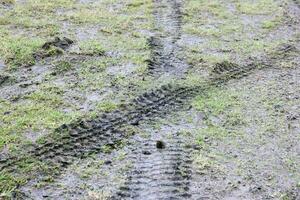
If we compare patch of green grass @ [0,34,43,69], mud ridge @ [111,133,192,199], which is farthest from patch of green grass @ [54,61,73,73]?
mud ridge @ [111,133,192,199]

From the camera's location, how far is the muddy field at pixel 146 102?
18.5 feet

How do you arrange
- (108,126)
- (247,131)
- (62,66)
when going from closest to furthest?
(108,126), (247,131), (62,66)

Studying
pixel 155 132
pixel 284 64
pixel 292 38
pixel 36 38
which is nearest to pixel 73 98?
pixel 155 132

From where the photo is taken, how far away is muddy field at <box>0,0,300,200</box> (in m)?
5.64

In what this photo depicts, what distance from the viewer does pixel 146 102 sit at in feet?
23.2

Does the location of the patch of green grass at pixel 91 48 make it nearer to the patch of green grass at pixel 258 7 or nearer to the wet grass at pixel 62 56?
the wet grass at pixel 62 56

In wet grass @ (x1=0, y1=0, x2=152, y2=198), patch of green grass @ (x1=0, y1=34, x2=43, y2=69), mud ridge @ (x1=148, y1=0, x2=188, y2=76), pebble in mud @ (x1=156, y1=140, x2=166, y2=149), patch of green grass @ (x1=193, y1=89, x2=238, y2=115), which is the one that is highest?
patch of green grass @ (x1=0, y1=34, x2=43, y2=69)

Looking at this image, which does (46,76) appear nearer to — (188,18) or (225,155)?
(225,155)

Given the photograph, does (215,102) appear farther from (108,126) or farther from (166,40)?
(166,40)

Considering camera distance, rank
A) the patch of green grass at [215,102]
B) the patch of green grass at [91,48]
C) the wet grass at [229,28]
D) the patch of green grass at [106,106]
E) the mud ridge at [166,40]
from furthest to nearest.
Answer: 1. the wet grass at [229,28]
2. the patch of green grass at [91,48]
3. the mud ridge at [166,40]
4. the patch of green grass at [215,102]
5. the patch of green grass at [106,106]

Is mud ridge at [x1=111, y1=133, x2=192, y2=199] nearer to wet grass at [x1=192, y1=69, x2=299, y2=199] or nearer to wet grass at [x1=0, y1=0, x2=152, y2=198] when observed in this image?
wet grass at [x1=192, y1=69, x2=299, y2=199]

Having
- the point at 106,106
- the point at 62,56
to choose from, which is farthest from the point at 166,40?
the point at 106,106

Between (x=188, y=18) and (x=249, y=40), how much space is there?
1331 mm

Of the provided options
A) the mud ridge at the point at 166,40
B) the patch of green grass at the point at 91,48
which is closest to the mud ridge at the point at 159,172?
the mud ridge at the point at 166,40
